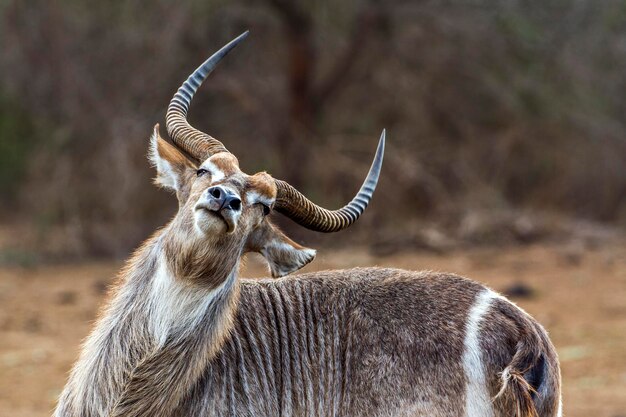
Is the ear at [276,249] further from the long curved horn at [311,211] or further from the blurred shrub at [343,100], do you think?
the blurred shrub at [343,100]

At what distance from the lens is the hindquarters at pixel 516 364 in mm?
6059

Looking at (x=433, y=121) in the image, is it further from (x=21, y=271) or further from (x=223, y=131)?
(x=21, y=271)

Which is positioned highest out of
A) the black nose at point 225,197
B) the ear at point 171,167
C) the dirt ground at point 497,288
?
the dirt ground at point 497,288

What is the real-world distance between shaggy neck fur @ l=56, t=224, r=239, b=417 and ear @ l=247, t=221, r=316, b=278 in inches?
10.7

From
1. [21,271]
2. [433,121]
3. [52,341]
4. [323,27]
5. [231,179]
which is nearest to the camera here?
[231,179]

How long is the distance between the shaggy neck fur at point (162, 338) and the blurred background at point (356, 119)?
10075 millimetres

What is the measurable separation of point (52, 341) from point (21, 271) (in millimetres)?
4232

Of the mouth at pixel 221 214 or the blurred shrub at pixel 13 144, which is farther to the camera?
the blurred shrub at pixel 13 144

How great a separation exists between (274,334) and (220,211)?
3.60 feet

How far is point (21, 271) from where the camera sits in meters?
17.6

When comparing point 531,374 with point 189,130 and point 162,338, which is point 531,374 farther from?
point 189,130

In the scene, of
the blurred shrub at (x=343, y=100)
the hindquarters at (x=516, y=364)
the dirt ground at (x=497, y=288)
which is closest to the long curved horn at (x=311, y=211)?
the hindquarters at (x=516, y=364)

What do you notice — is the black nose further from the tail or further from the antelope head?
the tail

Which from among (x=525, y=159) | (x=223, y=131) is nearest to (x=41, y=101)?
(x=223, y=131)
